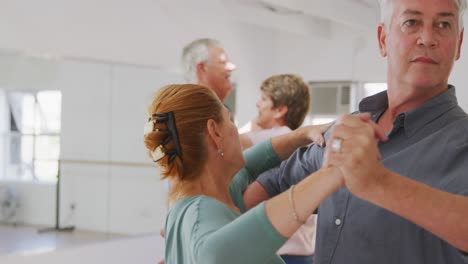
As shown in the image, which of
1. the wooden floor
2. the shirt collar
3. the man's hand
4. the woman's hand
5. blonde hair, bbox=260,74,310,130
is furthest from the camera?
the wooden floor

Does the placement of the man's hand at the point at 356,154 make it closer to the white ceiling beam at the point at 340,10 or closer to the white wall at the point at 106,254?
the white wall at the point at 106,254

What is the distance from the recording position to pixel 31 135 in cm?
541

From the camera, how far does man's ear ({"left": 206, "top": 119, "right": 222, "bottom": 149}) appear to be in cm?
163

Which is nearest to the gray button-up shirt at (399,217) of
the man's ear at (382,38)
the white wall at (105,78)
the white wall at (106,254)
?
the man's ear at (382,38)

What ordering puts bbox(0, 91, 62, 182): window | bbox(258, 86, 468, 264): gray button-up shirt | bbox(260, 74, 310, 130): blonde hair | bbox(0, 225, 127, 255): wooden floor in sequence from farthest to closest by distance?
1. bbox(0, 91, 62, 182): window
2. bbox(0, 225, 127, 255): wooden floor
3. bbox(260, 74, 310, 130): blonde hair
4. bbox(258, 86, 468, 264): gray button-up shirt

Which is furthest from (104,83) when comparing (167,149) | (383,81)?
(167,149)

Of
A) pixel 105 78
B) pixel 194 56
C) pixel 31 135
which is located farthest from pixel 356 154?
pixel 105 78

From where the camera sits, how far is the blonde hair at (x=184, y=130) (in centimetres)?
157

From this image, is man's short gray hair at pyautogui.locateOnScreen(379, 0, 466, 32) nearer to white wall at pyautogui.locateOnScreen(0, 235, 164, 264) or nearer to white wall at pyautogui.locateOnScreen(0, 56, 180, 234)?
white wall at pyautogui.locateOnScreen(0, 235, 164, 264)

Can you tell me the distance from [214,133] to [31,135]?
4.18m

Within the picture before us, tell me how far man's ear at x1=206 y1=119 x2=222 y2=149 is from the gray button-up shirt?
355 mm

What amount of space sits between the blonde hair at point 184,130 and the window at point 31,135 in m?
4.01

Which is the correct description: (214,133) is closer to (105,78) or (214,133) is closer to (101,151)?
(105,78)

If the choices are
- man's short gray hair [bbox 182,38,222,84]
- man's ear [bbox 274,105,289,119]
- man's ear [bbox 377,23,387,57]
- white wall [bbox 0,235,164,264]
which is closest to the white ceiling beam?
white wall [bbox 0,235,164,264]
